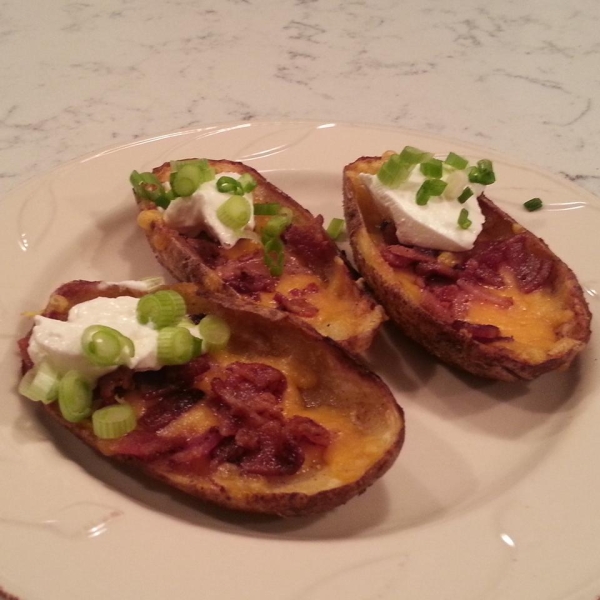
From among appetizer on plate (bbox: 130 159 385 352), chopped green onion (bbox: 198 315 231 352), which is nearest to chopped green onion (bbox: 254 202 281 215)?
appetizer on plate (bbox: 130 159 385 352)

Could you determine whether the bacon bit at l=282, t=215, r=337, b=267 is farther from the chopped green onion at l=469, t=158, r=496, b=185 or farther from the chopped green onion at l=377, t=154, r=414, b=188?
the chopped green onion at l=469, t=158, r=496, b=185

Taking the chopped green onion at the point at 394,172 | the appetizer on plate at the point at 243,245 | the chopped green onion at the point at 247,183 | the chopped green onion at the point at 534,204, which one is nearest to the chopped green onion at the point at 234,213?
the appetizer on plate at the point at 243,245

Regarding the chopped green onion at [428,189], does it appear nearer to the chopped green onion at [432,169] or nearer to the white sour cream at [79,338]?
the chopped green onion at [432,169]

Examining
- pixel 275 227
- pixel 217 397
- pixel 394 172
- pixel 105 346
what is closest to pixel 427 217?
pixel 394 172

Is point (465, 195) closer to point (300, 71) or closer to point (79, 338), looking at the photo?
point (79, 338)

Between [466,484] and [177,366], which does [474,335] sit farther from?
[177,366]

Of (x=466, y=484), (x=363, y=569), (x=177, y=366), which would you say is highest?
(x=177, y=366)

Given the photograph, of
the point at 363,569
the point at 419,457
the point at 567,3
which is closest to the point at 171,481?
the point at 363,569
